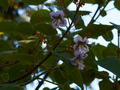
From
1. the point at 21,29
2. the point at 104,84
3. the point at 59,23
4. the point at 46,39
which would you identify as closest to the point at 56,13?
the point at 59,23

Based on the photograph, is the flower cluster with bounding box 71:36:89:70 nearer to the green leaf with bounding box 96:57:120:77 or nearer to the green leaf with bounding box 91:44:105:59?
the green leaf with bounding box 96:57:120:77

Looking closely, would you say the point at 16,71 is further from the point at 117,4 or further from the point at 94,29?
the point at 117,4

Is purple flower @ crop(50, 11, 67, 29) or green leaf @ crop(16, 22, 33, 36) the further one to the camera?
green leaf @ crop(16, 22, 33, 36)

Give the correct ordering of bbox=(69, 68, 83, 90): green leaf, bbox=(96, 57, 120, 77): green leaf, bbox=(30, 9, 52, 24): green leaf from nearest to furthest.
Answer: bbox=(96, 57, 120, 77): green leaf → bbox=(69, 68, 83, 90): green leaf → bbox=(30, 9, 52, 24): green leaf

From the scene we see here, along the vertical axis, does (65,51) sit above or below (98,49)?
above

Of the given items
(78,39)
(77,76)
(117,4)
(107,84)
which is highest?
(117,4)

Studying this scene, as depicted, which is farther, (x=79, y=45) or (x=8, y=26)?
(x=8, y=26)

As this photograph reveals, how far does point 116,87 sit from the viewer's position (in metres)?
1.06

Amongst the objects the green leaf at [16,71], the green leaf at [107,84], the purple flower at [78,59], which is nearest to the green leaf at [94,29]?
the purple flower at [78,59]

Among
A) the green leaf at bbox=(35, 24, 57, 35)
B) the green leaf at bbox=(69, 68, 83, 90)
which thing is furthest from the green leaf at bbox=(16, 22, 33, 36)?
the green leaf at bbox=(69, 68, 83, 90)

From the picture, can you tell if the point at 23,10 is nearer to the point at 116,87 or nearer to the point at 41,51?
the point at 41,51

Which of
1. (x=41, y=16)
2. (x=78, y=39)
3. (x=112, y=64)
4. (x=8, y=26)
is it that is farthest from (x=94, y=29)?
(x=8, y=26)

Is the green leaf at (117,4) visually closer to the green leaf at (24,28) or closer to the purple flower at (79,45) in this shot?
the purple flower at (79,45)

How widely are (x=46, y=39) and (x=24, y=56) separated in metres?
0.20
